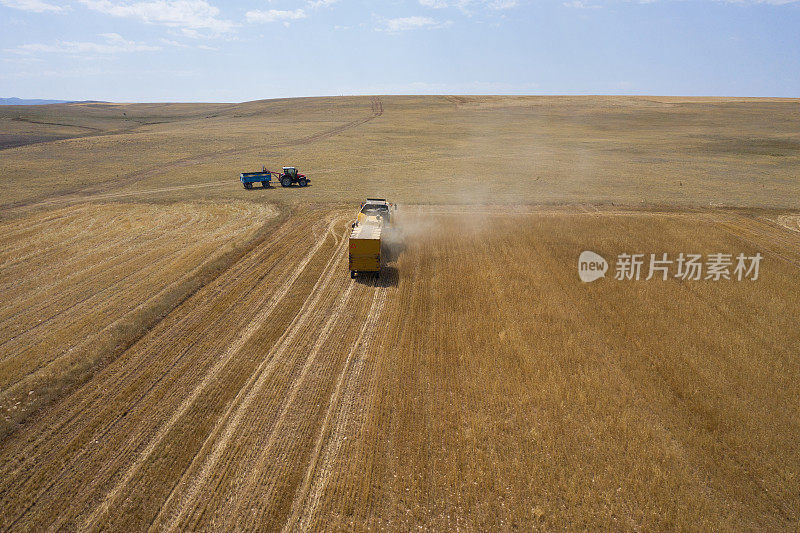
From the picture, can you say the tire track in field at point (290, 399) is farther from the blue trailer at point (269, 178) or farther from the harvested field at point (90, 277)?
the blue trailer at point (269, 178)

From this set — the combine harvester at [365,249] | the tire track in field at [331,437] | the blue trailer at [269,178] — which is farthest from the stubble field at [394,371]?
the blue trailer at [269,178]

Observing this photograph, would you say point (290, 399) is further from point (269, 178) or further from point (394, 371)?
point (269, 178)

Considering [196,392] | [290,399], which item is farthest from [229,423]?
[196,392]

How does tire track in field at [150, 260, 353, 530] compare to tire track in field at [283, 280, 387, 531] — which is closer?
tire track in field at [283, 280, 387, 531]

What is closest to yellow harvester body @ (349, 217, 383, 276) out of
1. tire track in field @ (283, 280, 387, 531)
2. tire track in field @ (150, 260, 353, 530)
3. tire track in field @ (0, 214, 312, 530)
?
tire track in field @ (150, 260, 353, 530)

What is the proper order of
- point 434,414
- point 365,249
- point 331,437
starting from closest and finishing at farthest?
1. point 331,437
2. point 434,414
3. point 365,249

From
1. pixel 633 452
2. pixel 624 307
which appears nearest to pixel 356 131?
pixel 624 307

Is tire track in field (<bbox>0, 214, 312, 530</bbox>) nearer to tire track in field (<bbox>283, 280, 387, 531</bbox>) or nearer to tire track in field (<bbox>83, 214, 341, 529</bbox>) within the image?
tire track in field (<bbox>83, 214, 341, 529</bbox>)
